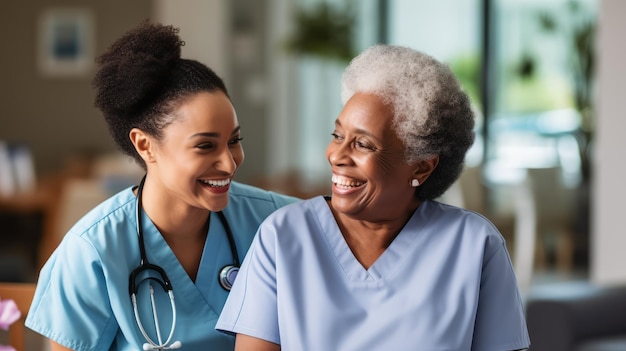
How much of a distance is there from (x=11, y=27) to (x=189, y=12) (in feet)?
5.55

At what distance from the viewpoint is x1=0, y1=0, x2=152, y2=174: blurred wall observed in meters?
8.72

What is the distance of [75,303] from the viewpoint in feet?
5.63

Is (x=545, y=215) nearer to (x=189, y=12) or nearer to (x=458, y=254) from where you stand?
(x=189, y=12)

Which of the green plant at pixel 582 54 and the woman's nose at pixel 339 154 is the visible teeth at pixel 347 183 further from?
the green plant at pixel 582 54

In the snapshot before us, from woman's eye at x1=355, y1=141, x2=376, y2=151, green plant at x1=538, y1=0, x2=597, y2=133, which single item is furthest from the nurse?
green plant at x1=538, y1=0, x2=597, y2=133

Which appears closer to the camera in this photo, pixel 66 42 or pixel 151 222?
pixel 151 222

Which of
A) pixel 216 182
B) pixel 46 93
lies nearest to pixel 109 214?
pixel 216 182

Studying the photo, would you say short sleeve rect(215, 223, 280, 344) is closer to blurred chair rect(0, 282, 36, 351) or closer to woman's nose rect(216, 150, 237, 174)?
woman's nose rect(216, 150, 237, 174)

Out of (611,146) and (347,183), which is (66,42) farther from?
(347,183)

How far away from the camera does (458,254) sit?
1.63 meters

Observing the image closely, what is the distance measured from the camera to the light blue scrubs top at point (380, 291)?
1.58 m

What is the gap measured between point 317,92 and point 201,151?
22.6ft

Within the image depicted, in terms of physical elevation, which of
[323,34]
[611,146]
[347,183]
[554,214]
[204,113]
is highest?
[204,113]

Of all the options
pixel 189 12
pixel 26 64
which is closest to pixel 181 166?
pixel 189 12
